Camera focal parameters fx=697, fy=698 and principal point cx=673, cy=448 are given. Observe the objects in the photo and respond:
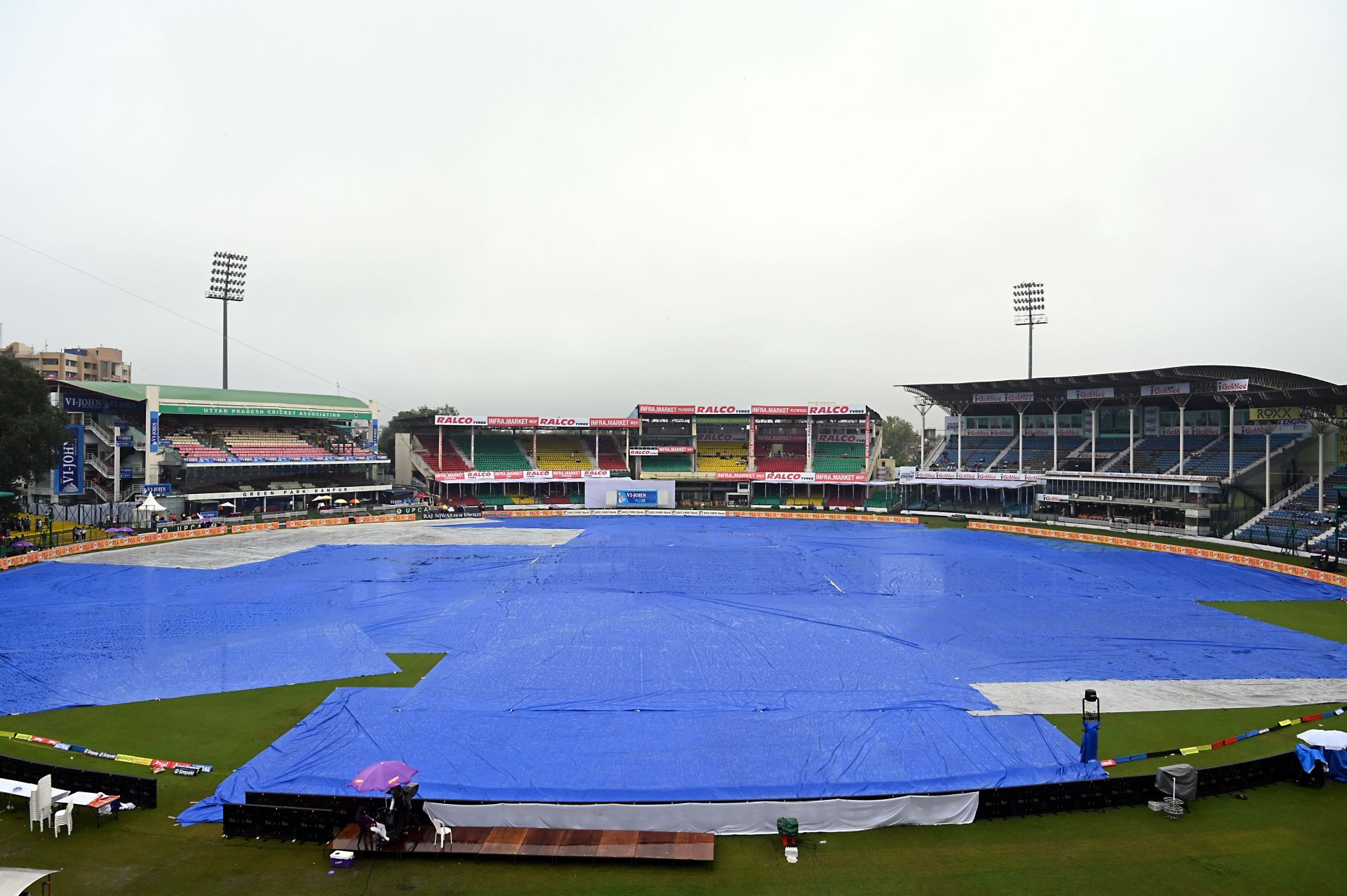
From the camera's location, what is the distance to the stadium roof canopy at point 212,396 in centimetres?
5534

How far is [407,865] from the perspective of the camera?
1059cm

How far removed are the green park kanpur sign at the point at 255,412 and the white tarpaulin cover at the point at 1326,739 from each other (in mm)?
69397

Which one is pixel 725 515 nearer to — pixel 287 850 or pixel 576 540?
pixel 576 540

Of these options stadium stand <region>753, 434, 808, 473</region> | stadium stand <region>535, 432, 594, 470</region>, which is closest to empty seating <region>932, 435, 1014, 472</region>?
stadium stand <region>753, 434, 808, 473</region>

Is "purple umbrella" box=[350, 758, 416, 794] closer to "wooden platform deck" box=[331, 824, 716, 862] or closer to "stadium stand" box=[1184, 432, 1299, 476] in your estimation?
"wooden platform deck" box=[331, 824, 716, 862]

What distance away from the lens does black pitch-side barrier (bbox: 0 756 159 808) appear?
12.0 metres

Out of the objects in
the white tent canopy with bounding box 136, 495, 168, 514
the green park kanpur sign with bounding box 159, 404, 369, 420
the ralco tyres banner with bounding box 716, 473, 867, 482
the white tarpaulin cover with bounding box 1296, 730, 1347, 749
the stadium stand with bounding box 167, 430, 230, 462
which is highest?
the green park kanpur sign with bounding box 159, 404, 369, 420

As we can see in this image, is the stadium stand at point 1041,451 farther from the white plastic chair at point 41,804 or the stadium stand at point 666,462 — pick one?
the white plastic chair at point 41,804

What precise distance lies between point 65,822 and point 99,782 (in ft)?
3.11

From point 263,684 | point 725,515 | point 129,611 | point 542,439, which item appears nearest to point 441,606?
point 263,684

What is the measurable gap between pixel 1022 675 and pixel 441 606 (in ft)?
67.4

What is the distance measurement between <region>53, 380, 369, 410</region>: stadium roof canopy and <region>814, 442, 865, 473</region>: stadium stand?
158ft

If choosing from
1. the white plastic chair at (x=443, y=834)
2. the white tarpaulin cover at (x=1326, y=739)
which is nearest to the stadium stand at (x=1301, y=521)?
the white tarpaulin cover at (x=1326, y=739)

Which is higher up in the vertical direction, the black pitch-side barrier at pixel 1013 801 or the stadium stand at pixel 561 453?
the stadium stand at pixel 561 453
